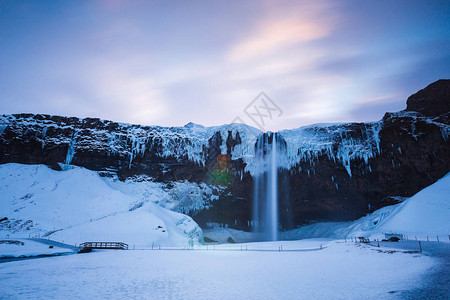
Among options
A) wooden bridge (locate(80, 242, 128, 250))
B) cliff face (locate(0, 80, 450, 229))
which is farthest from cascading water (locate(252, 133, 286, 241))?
wooden bridge (locate(80, 242, 128, 250))

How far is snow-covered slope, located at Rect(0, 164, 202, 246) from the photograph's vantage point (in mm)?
32312

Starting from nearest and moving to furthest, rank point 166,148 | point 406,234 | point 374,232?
1. point 406,234
2. point 374,232
3. point 166,148

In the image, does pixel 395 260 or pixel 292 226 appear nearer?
pixel 395 260

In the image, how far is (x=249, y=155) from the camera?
50.8m

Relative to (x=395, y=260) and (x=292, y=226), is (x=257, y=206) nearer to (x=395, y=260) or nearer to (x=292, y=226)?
(x=292, y=226)

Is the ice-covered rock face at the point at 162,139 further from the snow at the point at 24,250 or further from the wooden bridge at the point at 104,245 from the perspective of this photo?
the snow at the point at 24,250

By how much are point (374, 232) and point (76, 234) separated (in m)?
38.5

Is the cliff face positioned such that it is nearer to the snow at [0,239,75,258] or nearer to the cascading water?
the cascading water

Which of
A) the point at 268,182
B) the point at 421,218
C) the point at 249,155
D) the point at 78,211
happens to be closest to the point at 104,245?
the point at 78,211

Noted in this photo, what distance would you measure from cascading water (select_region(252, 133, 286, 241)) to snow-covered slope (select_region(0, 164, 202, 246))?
640 inches

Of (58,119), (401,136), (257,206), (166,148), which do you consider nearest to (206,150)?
(166,148)

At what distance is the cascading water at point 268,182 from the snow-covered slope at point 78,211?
53.4 ft

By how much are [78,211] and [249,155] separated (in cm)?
3018

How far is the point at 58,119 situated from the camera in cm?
5288
